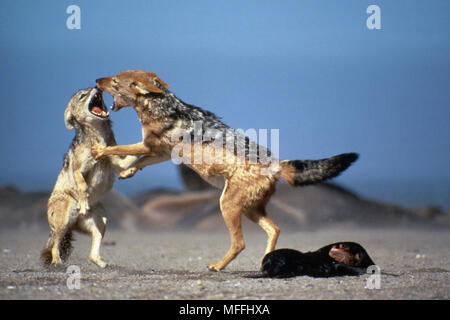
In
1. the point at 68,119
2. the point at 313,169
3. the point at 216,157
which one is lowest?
the point at 313,169

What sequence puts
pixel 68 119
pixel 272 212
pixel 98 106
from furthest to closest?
pixel 272 212 → pixel 68 119 → pixel 98 106

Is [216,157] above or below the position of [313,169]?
above

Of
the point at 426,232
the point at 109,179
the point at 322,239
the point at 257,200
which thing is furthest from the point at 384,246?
the point at 109,179

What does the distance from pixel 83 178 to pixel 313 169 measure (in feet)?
9.20

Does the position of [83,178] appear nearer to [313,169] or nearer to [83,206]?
[83,206]

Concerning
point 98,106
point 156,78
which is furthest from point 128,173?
point 156,78

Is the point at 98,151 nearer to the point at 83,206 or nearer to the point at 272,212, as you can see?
the point at 83,206

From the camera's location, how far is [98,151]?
6723 mm

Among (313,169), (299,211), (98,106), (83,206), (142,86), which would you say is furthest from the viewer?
(299,211)

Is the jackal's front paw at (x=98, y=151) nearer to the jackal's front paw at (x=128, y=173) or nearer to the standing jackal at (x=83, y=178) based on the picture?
the standing jackal at (x=83, y=178)

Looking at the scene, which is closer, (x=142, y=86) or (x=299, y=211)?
(x=142, y=86)

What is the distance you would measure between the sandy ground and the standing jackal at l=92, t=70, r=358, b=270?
2.50 ft

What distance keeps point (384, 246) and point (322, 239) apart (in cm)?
153

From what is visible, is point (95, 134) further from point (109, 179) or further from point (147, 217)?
point (147, 217)
